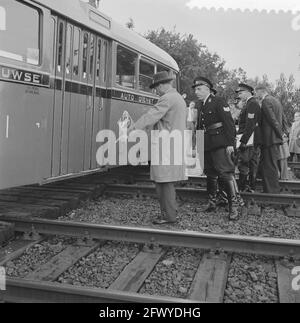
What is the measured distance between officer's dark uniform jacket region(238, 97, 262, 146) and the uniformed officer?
3.25 ft

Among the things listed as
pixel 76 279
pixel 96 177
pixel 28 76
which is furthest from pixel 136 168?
pixel 76 279

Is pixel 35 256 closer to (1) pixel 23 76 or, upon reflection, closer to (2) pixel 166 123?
(1) pixel 23 76

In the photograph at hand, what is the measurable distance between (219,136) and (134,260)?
2.47 m

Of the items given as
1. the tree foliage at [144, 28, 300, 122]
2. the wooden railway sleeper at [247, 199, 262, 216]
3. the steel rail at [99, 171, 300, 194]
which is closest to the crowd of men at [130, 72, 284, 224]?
the wooden railway sleeper at [247, 199, 262, 216]

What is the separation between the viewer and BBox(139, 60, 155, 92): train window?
9.20m

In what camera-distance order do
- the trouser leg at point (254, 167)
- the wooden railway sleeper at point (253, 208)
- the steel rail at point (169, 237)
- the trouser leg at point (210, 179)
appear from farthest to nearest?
the trouser leg at point (254, 167), the wooden railway sleeper at point (253, 208), the trouser leg at point (210, 179), the steel rail at point (169, 237)

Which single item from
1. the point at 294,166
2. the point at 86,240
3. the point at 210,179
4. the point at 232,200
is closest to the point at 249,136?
the point at 210,179

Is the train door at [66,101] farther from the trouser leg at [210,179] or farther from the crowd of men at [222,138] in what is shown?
the trouser leg at [210,179]

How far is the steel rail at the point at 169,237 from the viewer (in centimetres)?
481

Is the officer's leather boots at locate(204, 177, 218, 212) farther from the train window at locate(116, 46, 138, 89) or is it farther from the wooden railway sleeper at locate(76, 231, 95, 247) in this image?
the train window at locate(116, 46, 138, 89)

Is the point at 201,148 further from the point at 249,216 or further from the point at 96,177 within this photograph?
the point at 96,177

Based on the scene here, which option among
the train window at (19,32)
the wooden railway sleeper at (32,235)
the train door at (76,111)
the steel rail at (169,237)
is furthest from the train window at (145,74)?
the wooden railway sleeper at (32,235)

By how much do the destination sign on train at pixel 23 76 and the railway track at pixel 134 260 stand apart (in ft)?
5.36

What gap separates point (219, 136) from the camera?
6.40 m
